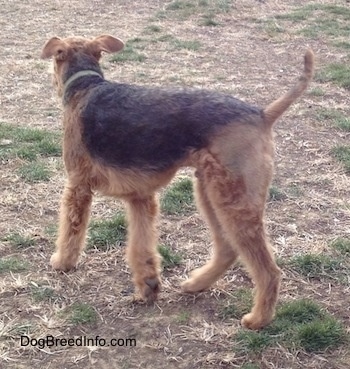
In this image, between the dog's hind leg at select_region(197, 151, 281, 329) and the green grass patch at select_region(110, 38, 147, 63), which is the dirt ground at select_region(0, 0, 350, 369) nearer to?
the green grass patch at select_region(110, 38, 147, 63)

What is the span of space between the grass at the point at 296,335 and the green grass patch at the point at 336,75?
5091 millimetres

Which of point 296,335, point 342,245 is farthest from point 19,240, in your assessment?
point 342,245

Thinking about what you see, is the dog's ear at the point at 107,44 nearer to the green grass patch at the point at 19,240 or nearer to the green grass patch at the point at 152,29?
the green grass patch at the point at 19,240

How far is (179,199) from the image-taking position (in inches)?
216

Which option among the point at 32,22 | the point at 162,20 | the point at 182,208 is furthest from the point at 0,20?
the point at 182,208

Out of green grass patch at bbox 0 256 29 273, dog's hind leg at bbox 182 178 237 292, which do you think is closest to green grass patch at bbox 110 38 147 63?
green grass patch at bbox 0 256 29 273

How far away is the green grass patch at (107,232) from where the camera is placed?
15.9 feet

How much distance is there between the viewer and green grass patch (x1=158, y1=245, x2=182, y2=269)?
462cm

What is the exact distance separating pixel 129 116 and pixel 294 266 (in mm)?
1652

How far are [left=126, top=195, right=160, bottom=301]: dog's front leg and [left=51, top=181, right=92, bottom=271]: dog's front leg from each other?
0.31m

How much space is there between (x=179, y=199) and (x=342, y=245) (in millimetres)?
1435

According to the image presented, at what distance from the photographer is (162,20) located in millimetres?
11570

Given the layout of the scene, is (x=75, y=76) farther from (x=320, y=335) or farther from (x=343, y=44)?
(x=343, y=44)

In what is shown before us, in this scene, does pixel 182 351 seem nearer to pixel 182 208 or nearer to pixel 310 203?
pixel 182 208
